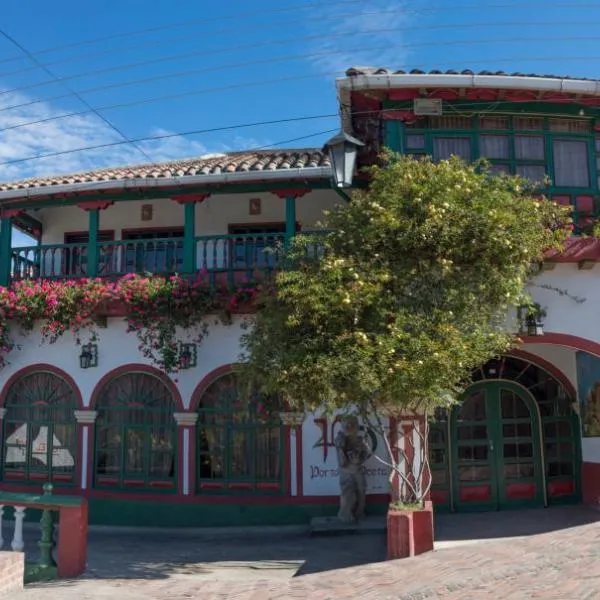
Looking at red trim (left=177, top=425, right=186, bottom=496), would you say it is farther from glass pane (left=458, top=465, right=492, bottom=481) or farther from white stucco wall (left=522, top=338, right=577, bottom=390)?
white stucco wall (left=522, top=338, right=577, bottom=390)

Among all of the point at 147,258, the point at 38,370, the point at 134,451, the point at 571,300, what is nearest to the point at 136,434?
the point at 134,451

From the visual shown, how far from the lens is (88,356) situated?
11234 mm

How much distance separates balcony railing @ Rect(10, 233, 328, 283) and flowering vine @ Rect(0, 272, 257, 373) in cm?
55

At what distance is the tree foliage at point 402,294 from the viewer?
680cm

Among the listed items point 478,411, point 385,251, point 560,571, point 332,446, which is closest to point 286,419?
point 332,446

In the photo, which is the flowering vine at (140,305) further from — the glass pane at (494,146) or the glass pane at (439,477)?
the glass pane at (439,477)

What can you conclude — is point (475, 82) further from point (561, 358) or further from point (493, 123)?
point (561, 358)

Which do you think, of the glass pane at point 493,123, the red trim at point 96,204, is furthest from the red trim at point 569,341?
the red trim at point 96,204

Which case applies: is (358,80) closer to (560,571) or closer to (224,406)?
(224,406)

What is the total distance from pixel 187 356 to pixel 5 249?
13.7ft

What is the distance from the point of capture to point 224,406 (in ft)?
36.0

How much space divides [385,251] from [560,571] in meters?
3.82

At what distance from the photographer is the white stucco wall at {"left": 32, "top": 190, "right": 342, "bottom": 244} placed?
43.7 feet

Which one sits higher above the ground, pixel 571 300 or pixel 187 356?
pixel 571 300
